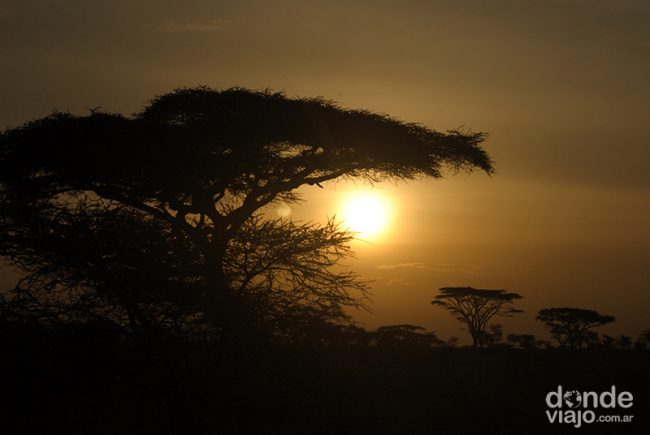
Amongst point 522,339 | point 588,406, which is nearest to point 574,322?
point 522,339

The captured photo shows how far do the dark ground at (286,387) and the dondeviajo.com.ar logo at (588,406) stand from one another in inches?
8.1

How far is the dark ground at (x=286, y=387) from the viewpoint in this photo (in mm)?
10289

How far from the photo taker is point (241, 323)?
10.1m

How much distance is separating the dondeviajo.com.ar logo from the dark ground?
20 centimetres

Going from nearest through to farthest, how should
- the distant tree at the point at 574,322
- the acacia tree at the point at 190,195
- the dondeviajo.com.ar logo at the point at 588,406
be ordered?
the acacia tree at the point at 190,195 → the dondeviajo.com.ar logo at the point at 588,406 → the distant tree at the point at 574,322

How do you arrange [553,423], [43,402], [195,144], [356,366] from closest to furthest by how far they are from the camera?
[43,402] → [553,423] → [195,144] → [356,366]

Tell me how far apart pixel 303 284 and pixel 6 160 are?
988cm

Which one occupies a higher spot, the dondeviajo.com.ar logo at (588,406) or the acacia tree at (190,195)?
the acacia tree at (190,195)

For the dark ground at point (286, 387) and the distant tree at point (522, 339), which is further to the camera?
the distant tree at point (522, 339)

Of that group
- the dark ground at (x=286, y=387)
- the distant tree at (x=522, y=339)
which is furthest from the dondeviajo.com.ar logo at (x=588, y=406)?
the distant tree at (x=522, y=339)

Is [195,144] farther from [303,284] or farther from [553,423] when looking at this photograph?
[553,423]

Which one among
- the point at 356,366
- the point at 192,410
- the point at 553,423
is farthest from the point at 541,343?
the point at 192,410

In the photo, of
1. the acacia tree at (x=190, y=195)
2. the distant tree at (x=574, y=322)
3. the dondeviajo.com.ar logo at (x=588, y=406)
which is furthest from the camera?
the distant tree at (x=574, y=322)

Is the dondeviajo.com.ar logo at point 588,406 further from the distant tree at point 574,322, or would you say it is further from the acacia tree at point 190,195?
the distant tree at point 574,322
